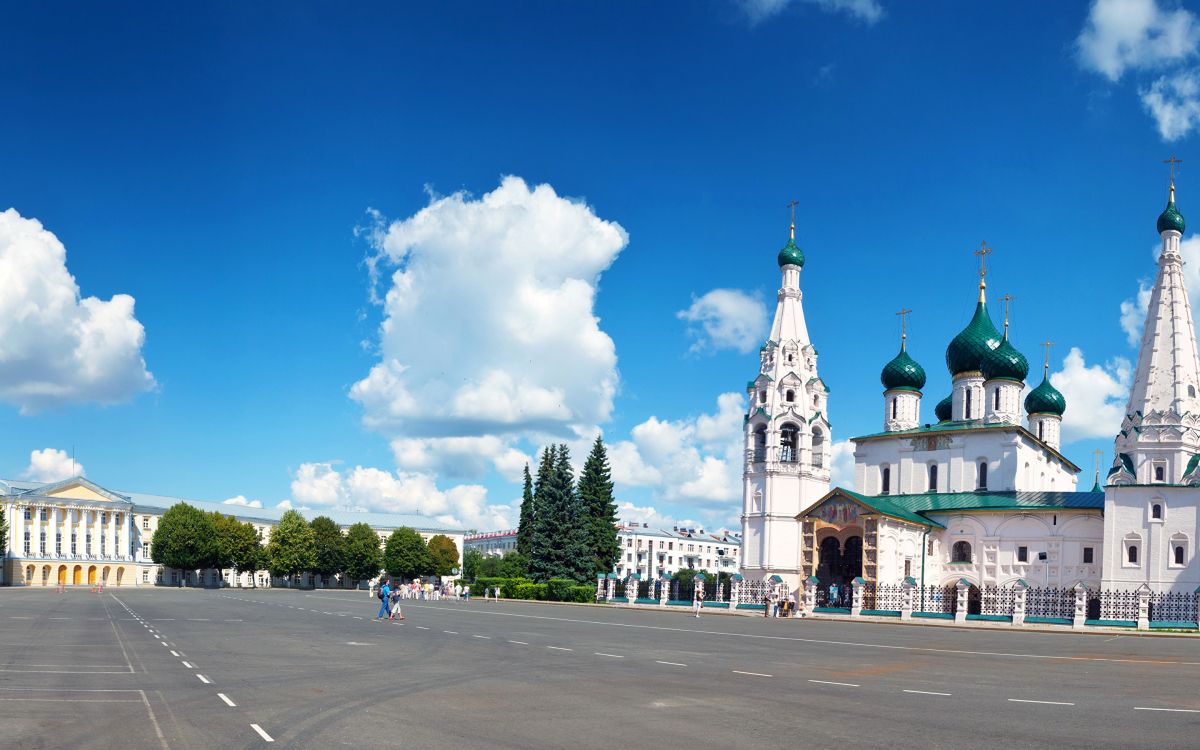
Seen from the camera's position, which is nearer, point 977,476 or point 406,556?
point 977,476

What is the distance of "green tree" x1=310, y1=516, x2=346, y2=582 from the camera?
319 ft

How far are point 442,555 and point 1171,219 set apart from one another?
79419mm

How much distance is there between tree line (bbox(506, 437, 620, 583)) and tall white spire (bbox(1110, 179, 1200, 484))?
30.8m

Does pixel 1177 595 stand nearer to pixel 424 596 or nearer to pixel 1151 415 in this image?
pixel 1151 415

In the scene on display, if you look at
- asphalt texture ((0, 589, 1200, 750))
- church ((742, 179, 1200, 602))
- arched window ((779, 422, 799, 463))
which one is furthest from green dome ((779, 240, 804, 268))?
asphalt texture ((0, 589, 1200, 750))

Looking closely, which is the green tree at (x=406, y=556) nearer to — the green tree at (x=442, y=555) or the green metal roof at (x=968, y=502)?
the green tree at (x=442, y=555)

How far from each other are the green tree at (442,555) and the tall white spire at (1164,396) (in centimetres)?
6986

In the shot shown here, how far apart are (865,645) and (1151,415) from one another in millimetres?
28026

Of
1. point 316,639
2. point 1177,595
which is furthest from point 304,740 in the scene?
point 1177,595

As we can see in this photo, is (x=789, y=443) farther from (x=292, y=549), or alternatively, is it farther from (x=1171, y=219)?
(x=292, y=549)

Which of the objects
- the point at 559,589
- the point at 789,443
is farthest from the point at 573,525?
the point at 789,443

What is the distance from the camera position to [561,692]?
605 inches

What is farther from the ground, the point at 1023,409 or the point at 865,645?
the point at 1023,409

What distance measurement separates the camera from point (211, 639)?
24625 millimetres
